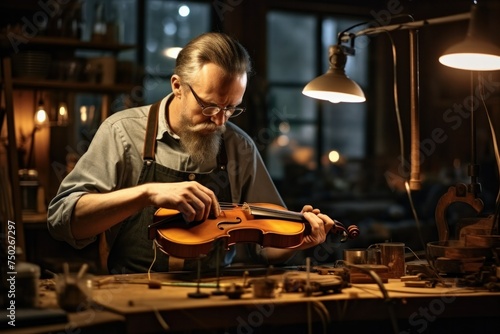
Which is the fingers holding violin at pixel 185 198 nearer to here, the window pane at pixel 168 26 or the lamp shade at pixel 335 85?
the lamp shade at pixel 335 85

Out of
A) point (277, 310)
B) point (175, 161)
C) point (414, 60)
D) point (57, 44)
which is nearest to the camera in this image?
point (277, 310)

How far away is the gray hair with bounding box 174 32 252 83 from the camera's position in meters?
3.40

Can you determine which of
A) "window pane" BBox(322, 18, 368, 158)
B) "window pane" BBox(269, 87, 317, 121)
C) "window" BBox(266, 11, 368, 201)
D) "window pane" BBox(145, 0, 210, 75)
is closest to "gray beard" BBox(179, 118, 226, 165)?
"window pane" BBox(145, 0, 210, 75)

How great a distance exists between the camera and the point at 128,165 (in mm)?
3508

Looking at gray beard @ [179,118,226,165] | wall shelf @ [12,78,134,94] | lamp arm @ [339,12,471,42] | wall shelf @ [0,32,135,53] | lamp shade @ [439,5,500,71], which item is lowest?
gray beard @ [179,118,226,165]

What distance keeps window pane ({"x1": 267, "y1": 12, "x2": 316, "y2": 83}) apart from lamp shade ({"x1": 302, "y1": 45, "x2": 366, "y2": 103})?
6.57 meters

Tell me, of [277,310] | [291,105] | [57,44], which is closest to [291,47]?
[291,105]

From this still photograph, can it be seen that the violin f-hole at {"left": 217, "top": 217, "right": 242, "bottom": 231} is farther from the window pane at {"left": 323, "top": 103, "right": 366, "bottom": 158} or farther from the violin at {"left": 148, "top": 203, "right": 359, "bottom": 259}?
the window pane at {"left": 323, "top": 103, "right": 366, "bottom": 158}

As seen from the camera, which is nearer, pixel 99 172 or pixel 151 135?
pixel 99 172

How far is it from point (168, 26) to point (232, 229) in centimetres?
648

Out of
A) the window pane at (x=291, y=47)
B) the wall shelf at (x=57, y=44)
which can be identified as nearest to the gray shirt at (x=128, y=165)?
the wall shelf at (x=57, y=44)

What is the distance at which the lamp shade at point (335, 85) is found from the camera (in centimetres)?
338

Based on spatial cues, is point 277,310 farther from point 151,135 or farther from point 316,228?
point 151,135

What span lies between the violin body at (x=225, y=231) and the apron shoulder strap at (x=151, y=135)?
0.44 meters
